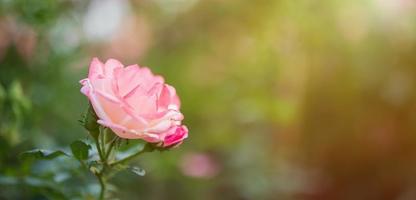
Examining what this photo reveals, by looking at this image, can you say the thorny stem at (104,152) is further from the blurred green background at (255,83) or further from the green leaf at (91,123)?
the blurred green background at (255,83)

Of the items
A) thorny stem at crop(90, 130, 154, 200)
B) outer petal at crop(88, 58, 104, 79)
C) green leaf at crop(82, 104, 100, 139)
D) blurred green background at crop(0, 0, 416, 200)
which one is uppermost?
blurred green background at crop(0, 0, 416, 200)

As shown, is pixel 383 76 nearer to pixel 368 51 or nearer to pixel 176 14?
pixel 368 51

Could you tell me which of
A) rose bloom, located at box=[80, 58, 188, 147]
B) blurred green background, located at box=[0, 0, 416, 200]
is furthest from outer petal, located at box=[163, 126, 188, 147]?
blurred green background, located at box=[0, 0, 416, 200]

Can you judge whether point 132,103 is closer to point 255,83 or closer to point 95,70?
point 95,70

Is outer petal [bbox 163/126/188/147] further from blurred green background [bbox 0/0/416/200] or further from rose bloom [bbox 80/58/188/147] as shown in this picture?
blurred green background [bbox 0/0/416/200]

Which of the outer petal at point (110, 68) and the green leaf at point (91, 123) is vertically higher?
the outer petal at point (110, 68)

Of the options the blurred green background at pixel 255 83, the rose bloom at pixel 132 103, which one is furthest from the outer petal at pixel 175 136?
the blurred green background at pixel 255 83

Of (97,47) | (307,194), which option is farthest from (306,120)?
(97,47)
